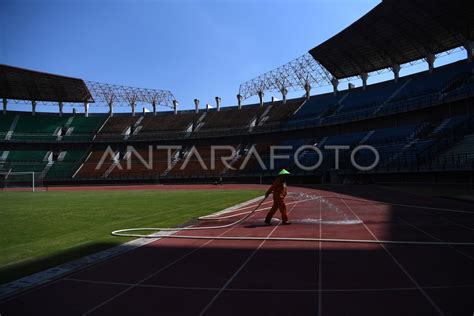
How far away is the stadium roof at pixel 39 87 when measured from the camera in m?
60.2

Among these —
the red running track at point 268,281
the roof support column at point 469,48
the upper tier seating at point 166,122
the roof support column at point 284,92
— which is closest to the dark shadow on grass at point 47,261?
the red running track at point 268,281

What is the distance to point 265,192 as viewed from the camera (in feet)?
96.0

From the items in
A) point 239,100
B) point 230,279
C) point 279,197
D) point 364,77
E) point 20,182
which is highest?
point 364,77

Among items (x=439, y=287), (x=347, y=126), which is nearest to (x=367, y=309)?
(x=439, y=287)

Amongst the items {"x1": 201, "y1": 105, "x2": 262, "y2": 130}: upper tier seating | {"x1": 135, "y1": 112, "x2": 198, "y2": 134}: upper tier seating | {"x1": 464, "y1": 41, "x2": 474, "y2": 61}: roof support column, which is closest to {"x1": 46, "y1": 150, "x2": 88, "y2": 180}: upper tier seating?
{"x1": 135, "y1": 112, "x2": 198, "y2": 134}: upper tier seating

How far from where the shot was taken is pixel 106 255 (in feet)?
24.0

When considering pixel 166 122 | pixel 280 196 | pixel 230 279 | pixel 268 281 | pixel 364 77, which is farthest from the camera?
pixel 166 122

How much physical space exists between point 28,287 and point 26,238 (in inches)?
184

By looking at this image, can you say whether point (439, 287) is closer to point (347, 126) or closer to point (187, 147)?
point (347, 126)

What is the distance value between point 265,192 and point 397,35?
24.6 m

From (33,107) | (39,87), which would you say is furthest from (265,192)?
(33,107)

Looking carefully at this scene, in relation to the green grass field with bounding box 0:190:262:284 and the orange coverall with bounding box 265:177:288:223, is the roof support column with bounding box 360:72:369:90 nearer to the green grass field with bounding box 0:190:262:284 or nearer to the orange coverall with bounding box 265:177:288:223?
the green grass field with bounding box 0:190:262:284

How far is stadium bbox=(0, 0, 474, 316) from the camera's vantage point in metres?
5.17

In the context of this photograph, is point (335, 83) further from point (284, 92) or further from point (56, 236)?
point (56, 236)
